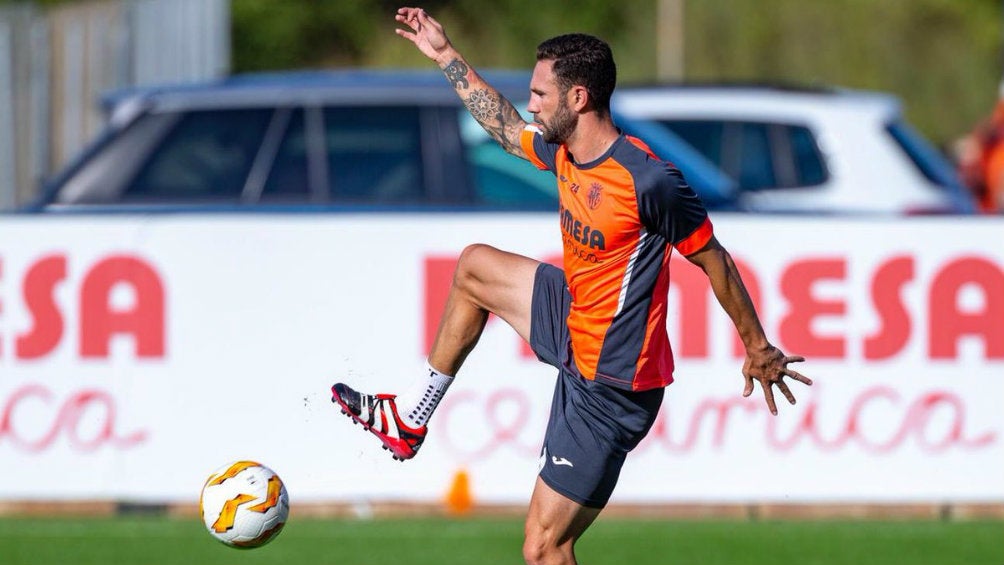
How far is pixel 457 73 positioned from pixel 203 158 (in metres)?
4.37

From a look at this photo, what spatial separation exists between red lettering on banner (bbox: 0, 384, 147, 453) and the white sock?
11.0 ft

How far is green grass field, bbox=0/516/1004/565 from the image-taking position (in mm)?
9289

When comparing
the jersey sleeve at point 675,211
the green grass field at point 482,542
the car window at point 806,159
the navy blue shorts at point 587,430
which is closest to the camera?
the jersey sleeve at point 675,211

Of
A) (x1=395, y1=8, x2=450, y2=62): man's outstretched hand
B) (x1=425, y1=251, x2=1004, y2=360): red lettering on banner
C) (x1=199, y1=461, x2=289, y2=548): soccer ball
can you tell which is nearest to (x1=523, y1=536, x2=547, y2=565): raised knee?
(x1=199, y1=461, x2=289, y2=548): soccer ball

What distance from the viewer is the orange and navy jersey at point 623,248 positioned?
6418 millimetres

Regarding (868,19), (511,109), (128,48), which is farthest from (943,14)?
(511,109)

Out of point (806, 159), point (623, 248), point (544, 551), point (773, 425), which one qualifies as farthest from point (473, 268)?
point (806, 159)

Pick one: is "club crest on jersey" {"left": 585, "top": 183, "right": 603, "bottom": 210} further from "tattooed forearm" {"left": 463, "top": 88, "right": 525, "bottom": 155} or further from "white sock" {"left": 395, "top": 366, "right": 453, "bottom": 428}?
"white sock" {"left": 395, "top": 366, "right": 453, "bottom": 428}

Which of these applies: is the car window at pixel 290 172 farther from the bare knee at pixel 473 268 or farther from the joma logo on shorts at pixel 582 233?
the joma logo on shorts at pixel 582 233

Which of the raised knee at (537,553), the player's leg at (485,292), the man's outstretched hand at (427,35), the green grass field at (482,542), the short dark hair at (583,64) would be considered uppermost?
the man's outstretched hand at (427,35)

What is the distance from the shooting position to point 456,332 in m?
7.20

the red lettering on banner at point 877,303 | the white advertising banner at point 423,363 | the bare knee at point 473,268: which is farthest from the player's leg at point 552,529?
the red lettering on banner at point 877,303

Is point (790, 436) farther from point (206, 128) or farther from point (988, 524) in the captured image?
point (206, 128)

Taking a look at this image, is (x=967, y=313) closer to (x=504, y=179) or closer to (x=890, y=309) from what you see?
(x=890, y=309)
